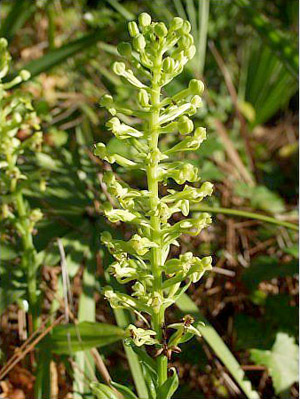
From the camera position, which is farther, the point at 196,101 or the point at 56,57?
the point at 56,57

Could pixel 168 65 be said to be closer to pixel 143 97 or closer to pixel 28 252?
pixel 143 97

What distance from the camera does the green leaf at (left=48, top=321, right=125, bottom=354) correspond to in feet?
5.35

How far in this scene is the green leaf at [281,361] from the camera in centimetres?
180

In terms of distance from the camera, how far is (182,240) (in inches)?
96.3

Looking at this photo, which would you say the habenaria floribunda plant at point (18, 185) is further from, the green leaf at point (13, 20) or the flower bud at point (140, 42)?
the green leaf at point (13, 20)

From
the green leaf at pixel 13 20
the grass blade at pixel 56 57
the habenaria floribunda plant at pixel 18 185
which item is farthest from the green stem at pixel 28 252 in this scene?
the green leaf at pixel 13 20

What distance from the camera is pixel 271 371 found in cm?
181

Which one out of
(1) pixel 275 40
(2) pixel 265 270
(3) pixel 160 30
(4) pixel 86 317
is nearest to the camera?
(3) pixel 160 30

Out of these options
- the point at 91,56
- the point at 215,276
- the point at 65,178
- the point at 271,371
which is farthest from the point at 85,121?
the point at 271,371

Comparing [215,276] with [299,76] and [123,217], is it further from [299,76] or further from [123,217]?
[123,217]

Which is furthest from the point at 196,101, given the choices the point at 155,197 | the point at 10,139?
the point at 10,139

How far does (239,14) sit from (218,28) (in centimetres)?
40

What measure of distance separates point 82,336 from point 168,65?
930 mm

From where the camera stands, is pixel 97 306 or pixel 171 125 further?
pixel 97 306
